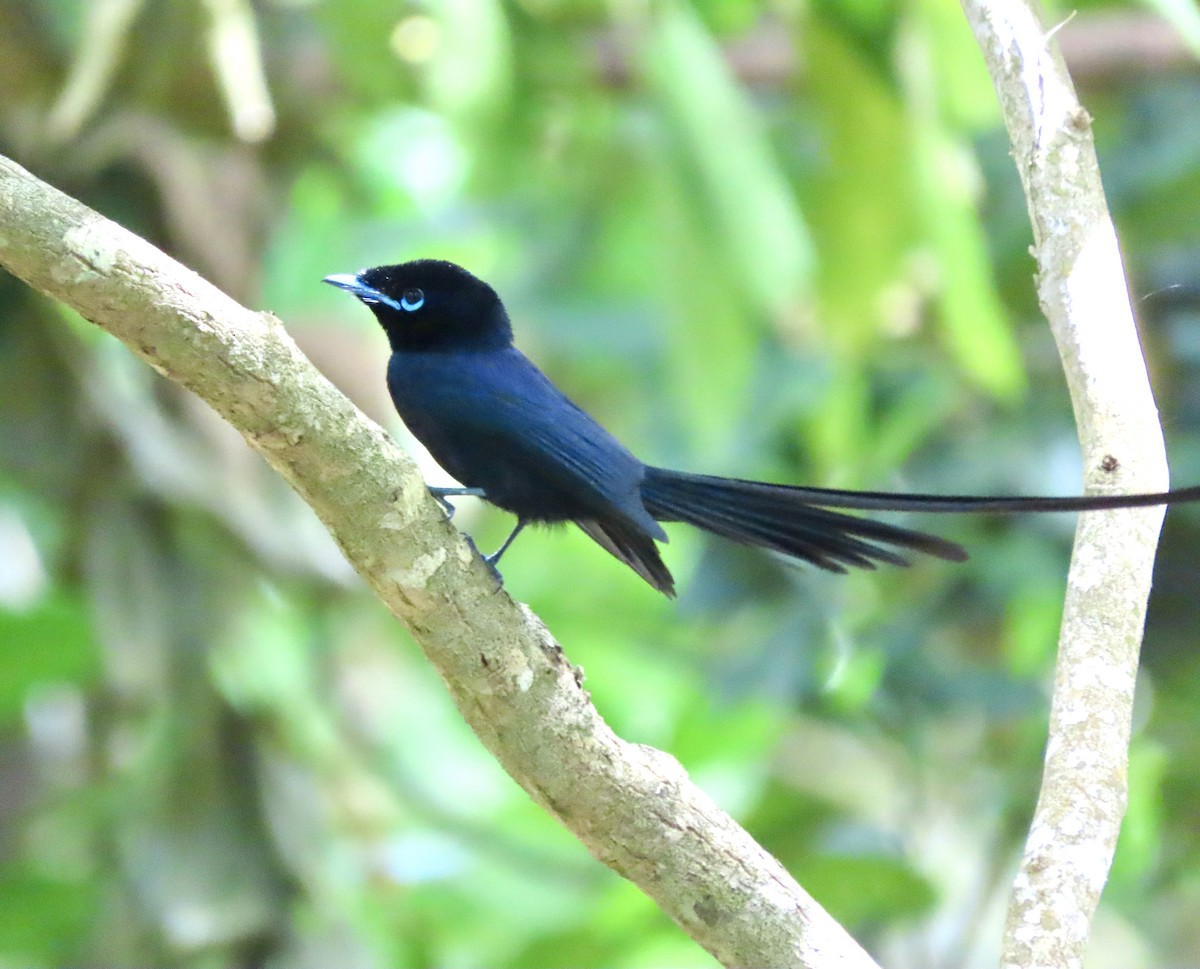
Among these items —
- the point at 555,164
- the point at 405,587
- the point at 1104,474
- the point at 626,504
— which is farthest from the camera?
the point at 555,164

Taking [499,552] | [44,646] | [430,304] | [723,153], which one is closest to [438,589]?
[499,552]

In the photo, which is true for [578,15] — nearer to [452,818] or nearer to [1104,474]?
[452,818]

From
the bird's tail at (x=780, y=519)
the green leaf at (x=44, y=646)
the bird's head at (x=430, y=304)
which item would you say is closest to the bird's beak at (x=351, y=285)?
the bird's head at (x=430, y=304)

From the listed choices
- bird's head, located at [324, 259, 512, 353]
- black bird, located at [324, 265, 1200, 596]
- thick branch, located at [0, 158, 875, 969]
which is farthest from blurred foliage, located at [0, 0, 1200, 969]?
thick branch, located at [0, 158, 875, 969]

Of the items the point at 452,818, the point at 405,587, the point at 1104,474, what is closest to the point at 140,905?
the point at 452,818

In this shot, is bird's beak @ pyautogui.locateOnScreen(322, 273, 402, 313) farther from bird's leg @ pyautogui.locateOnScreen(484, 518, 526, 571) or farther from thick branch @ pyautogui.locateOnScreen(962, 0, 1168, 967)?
thick branch @ pyautogui.locateOnScreen(962, 0, 1168, 967)

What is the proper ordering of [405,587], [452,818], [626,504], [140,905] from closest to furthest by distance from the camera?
[405,587], [626,504], [140,905], [452,818]
